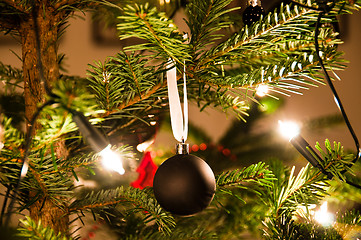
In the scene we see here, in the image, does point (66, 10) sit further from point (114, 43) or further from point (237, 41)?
point (114, 43)

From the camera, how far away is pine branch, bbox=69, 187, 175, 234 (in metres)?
0.50

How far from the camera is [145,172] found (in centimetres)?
88

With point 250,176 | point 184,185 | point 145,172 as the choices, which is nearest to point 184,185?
point 184,185

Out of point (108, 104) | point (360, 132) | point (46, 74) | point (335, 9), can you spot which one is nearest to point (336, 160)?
point (335, 9)

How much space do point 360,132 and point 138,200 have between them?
42.1 inches

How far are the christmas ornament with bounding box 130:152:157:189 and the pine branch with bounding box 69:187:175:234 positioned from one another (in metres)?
0.32

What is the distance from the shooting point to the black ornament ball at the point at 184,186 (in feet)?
1.37

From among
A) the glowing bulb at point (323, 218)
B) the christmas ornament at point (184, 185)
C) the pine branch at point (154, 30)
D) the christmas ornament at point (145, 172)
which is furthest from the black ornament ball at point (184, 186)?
the christmas ornament at point (145, 172)

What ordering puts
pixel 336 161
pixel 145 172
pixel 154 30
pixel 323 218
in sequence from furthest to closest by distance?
pixel 145 172 → pixel 323 218 → pixel 336 161 → pixel 154 30

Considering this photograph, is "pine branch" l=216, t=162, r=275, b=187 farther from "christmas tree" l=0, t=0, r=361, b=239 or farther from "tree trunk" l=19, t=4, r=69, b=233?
"tree trunk" l=19, t=4, r=69, b=233

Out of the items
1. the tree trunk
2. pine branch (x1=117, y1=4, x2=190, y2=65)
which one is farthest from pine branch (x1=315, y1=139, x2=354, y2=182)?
the tree trunk

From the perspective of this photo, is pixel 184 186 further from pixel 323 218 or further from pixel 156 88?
pixel 323 218

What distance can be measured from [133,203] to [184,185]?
0.13 metres

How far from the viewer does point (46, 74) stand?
53 cm
